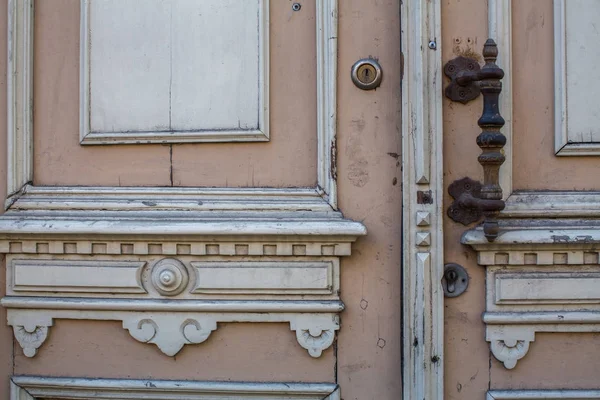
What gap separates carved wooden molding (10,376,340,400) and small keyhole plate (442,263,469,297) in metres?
0.37

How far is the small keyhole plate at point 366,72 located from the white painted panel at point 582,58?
1.53 ft

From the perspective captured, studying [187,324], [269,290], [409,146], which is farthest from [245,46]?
[187,324]

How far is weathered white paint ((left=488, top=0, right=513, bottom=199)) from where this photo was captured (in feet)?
5.06

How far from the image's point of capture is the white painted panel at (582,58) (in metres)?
1.55

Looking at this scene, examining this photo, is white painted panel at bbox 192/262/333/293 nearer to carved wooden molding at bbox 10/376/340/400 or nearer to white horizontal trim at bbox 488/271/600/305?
carved wooden molding at bbox 10/376/340/400

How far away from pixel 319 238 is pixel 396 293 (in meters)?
0.24

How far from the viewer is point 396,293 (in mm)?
1580

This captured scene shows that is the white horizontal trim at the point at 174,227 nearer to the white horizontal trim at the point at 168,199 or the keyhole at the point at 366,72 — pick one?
the white horizontal trim at the point at 168,199

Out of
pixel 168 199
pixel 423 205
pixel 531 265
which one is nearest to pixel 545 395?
pixel 531 265

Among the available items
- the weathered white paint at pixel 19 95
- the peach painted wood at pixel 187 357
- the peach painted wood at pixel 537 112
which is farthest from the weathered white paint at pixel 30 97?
the peach painted wood at pixel 537 112

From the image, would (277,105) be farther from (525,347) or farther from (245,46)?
(525,347)

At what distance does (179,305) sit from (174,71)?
1.97 ft

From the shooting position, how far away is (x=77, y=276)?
163 cm

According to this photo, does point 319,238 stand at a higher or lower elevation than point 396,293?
higher
